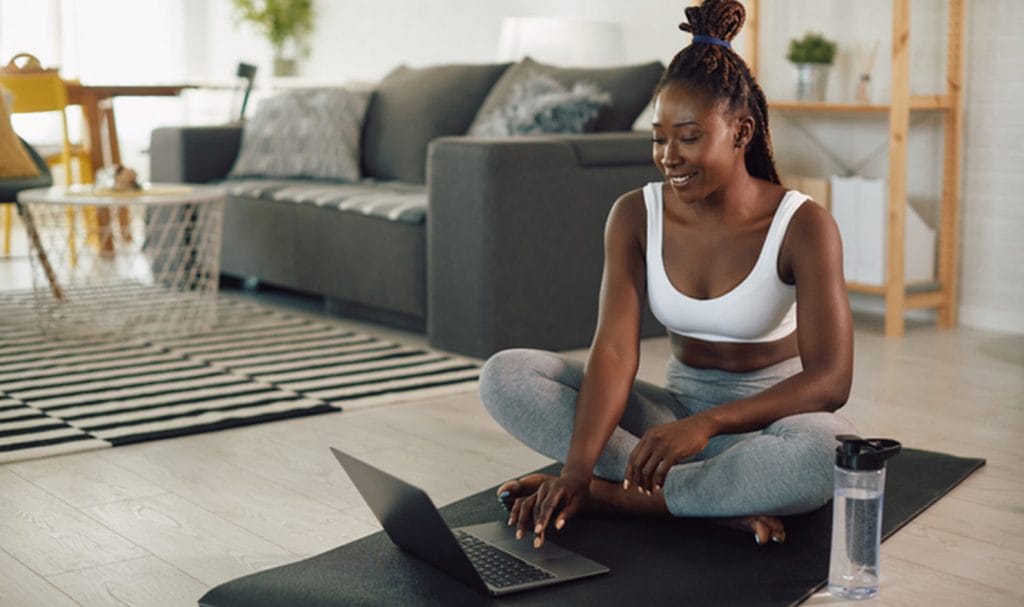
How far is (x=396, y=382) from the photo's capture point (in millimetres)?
3363

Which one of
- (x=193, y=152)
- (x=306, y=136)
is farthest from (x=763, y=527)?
(x=193, y=152)

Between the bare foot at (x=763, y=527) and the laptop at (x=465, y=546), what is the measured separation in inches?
10.3

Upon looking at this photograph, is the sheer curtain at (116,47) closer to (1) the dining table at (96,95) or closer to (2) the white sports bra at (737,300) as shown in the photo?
(1) the dining table at (96,95)

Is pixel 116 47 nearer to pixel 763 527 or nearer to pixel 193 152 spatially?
pixel 193 152

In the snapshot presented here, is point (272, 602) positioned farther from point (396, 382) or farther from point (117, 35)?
point (117, 35)

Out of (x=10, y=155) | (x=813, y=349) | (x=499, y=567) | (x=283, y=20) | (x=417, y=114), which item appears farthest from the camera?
(x=283, y=20)

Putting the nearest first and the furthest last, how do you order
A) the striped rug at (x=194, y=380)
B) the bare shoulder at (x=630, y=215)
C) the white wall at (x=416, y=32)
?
the bare shoulder at (x=630, y=215), the striped rug at (x=194, y=380), the white wall at (x=416, y=32)

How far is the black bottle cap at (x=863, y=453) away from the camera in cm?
177

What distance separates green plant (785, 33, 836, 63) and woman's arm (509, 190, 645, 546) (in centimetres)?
222

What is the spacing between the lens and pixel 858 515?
1.82 meters

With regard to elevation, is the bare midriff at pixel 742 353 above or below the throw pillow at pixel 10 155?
below

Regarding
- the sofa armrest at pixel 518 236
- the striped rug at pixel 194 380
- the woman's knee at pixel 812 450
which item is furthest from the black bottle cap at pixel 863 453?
the sofa armrest at pixel 518 236

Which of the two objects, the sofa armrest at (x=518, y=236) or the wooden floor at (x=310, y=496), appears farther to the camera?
the sofa armrest at (x=518, y=236)

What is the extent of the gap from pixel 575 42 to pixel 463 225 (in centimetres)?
148
